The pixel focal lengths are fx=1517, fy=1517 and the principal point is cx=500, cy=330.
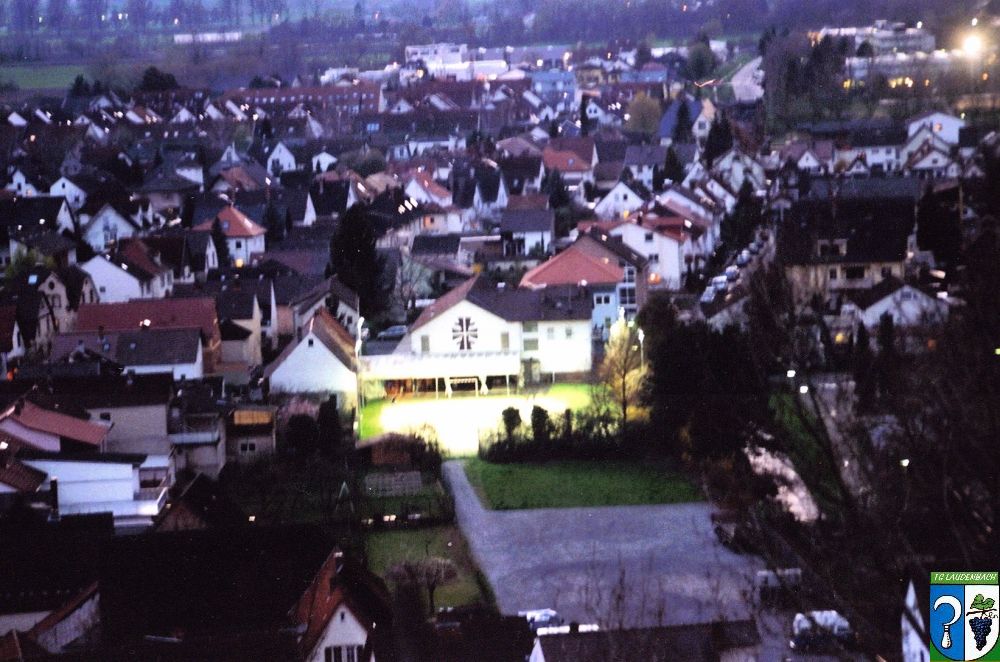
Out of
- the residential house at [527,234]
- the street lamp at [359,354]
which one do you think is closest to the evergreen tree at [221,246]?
the residential house at [527,234]

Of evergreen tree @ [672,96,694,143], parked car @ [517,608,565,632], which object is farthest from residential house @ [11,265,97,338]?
evergreen tree @ [672,96,694,143]

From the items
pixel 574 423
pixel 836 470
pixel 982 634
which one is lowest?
pixel 574 423

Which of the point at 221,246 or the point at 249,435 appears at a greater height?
the point at 221,246

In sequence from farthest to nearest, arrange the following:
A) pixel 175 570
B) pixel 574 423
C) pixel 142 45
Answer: pixel 142 45 → pixel 574 423 → pixel 175 570

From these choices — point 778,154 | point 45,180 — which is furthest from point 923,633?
point 45,180

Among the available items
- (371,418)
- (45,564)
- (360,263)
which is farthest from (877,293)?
(45,564)

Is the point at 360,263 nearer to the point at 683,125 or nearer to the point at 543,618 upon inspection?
the point at 543,618

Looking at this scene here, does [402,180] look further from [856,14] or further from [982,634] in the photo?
[982,634]
